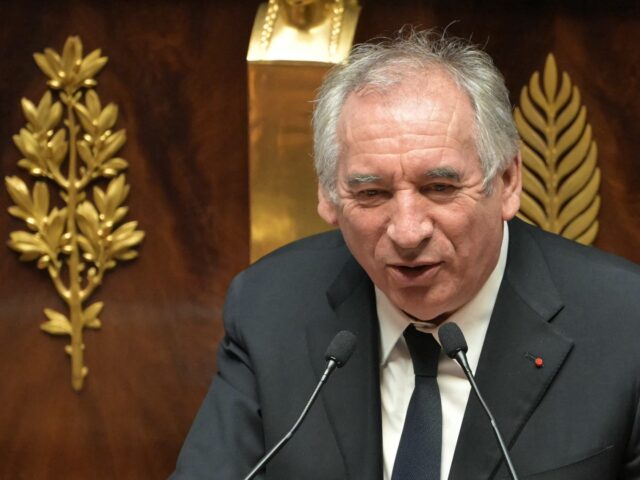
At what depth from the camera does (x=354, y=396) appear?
1.87m

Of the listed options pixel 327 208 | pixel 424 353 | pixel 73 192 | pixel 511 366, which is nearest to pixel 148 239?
pixel 73 192

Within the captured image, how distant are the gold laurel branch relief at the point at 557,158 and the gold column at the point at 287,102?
1.22 ft

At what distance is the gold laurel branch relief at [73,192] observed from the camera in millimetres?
2408

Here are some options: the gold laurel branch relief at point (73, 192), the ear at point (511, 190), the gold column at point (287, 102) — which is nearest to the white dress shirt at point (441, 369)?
the ear at point (511, 190)

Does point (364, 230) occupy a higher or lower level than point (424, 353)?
higher

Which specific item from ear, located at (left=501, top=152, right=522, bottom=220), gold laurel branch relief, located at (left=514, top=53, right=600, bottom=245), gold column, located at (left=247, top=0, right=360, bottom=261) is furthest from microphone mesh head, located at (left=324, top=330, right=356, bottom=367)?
gold laurel branch relief, located at (left=514, top=53, right=600, bottom=245)

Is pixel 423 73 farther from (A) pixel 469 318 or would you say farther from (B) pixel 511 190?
(A) pixel 469 318

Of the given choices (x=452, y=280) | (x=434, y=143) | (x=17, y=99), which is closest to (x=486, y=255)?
(x=452, y=280)

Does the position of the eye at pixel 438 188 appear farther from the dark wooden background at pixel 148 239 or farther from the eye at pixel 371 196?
the dark wooden background at pixel 148 239

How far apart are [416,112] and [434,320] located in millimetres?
315

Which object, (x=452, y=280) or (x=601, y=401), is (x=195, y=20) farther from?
(x=601, y=401)

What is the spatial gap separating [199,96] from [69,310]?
470mm

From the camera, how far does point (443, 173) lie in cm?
170

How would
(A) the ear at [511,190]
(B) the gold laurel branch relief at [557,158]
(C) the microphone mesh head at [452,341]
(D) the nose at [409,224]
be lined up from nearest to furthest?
(C) the microphone mesh head at [452,341], (D) the nose at [409,224], (A) the ear at [511,190], (B) the gold laurel branch relief at [557,158]
